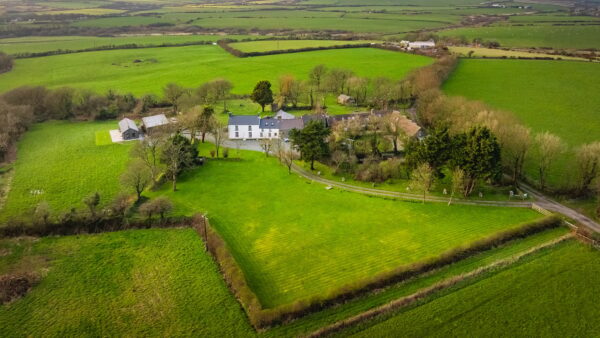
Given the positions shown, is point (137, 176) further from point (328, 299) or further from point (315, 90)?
point (315, 90)

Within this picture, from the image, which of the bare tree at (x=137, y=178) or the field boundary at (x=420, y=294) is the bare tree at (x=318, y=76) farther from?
the field boundary at (x=420, y=294)

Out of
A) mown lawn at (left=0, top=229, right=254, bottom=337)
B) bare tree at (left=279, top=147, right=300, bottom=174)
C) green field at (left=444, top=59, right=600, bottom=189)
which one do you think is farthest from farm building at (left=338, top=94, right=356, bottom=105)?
mown lawn at (left=0, top=229, right=254, bottom=337)

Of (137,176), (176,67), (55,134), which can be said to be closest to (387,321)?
(137,176)

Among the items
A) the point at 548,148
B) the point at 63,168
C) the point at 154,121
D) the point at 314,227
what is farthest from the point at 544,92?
the point at 63,168

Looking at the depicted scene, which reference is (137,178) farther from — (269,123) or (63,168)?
(269,123)

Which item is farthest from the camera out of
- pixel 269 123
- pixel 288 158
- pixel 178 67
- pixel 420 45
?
pixel 420 45

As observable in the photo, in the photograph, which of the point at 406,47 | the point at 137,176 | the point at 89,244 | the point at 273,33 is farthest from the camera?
the point at 273,33

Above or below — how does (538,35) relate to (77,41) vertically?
above
